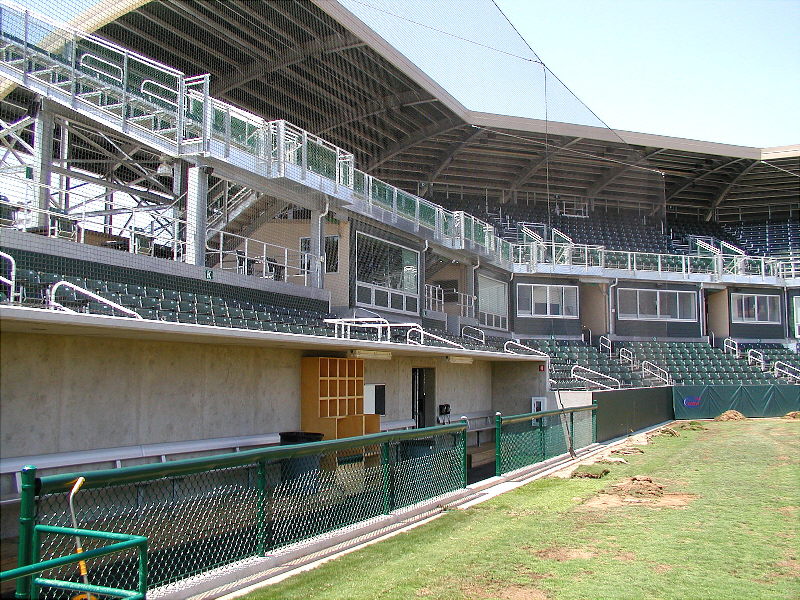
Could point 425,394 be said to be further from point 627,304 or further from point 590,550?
point 627,304

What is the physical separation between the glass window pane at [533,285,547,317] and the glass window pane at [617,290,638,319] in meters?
4.42

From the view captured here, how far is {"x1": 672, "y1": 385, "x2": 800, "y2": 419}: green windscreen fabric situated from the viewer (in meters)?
30.5

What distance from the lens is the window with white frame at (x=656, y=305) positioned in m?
38.3

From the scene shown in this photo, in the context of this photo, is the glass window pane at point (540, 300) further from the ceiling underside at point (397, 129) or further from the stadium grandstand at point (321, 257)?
the ceiling underside at point (397, 129)

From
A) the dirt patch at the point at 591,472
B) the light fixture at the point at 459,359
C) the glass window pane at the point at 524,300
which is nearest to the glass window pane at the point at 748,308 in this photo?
the glass window pane at the point at 524,300

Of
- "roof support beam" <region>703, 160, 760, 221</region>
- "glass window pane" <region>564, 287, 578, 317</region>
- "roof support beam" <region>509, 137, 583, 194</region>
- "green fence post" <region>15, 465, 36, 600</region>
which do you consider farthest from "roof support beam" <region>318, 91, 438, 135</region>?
"green fence post" <region>15, 465, 36, 600</region>

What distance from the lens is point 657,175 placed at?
42906 millimetres

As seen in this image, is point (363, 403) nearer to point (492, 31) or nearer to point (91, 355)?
point (91, 355)

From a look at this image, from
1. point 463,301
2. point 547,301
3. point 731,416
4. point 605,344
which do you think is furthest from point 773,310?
point 463,301

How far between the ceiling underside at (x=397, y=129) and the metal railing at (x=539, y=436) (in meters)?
13.2

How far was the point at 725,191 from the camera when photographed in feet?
151

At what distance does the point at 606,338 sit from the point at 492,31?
16657 millimetres

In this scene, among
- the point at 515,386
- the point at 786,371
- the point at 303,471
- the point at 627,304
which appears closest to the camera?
the point at 303,471

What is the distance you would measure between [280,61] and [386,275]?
8.78 metres
